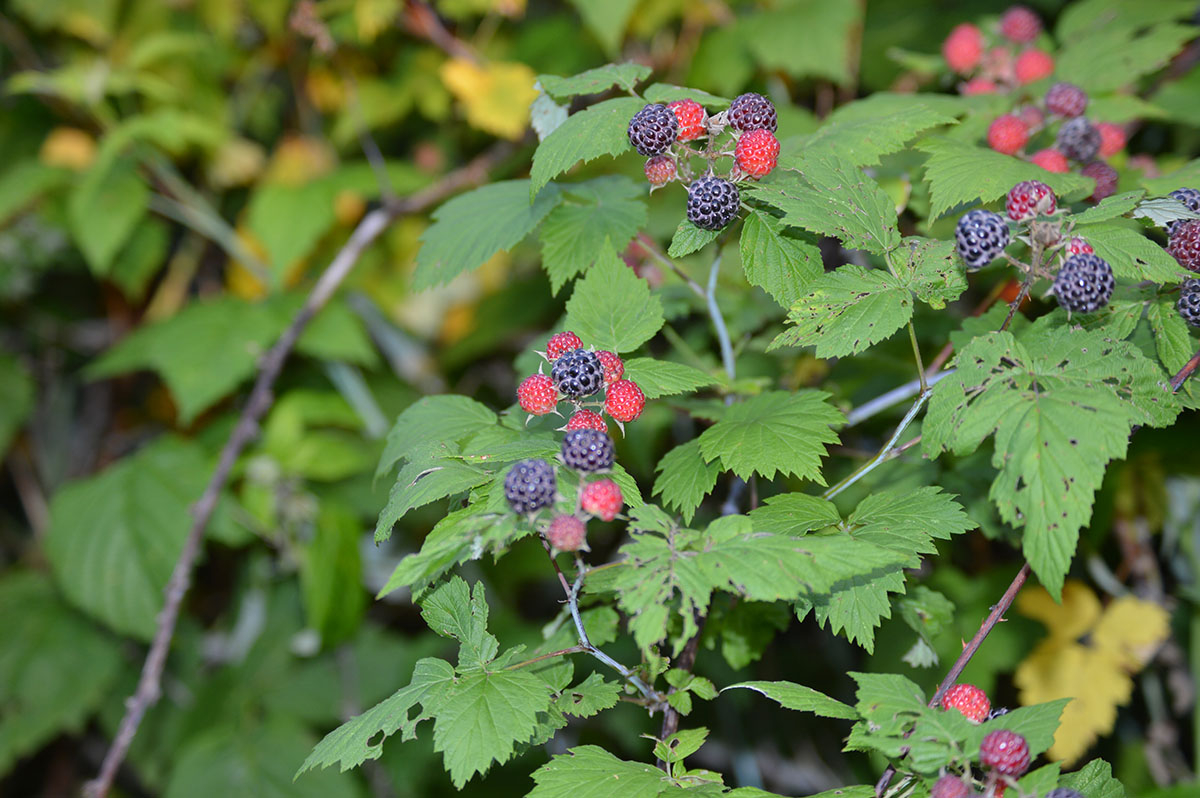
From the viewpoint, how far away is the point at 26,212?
265 cm

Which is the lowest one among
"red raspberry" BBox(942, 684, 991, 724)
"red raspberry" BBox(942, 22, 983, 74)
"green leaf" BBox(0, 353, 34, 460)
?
"green leaf" BBox(0, 353, 34, 460)

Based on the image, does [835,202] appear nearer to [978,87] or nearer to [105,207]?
[978,87]

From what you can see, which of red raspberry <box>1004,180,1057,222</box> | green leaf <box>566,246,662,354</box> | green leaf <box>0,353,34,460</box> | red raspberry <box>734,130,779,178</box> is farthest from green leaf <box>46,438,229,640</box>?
red raspberry <box>1004,180,1057,222</box>

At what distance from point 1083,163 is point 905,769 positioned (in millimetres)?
1055

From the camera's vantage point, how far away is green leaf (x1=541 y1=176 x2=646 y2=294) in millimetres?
1338

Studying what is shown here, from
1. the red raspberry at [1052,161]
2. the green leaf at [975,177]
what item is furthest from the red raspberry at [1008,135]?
the green leaf at [975,177]

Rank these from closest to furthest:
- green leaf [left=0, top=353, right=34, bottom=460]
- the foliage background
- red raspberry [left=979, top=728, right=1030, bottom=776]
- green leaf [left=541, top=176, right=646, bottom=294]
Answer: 1. red raspberry [left=979, top=728, right=1030, bottom=776]
2. green leaf [left=541, top=176, right=646, bottom=294]
3. the foliage background
4. green leaf [left=0, top=353, right=34, bottom=460]

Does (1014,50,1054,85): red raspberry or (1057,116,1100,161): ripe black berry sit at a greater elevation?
(1014,50,1054,85): red raspberry

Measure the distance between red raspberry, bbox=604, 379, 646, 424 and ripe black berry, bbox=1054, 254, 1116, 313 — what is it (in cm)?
49

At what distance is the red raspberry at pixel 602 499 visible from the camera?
89 centimetres

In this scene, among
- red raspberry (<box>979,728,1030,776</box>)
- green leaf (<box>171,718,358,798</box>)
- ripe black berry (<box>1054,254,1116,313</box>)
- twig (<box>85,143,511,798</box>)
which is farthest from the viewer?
green leaf (<box>171,718,358,798</box>)

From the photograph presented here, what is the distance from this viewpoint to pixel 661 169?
1.14 m

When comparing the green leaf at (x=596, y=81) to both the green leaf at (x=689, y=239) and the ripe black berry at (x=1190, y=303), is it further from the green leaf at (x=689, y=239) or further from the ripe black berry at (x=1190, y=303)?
the ripe black berry at (x=1190, y=303)

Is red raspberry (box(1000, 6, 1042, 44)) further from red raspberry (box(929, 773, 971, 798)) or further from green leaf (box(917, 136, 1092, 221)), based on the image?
red raspberry (box(929, 773, 971, 798))
